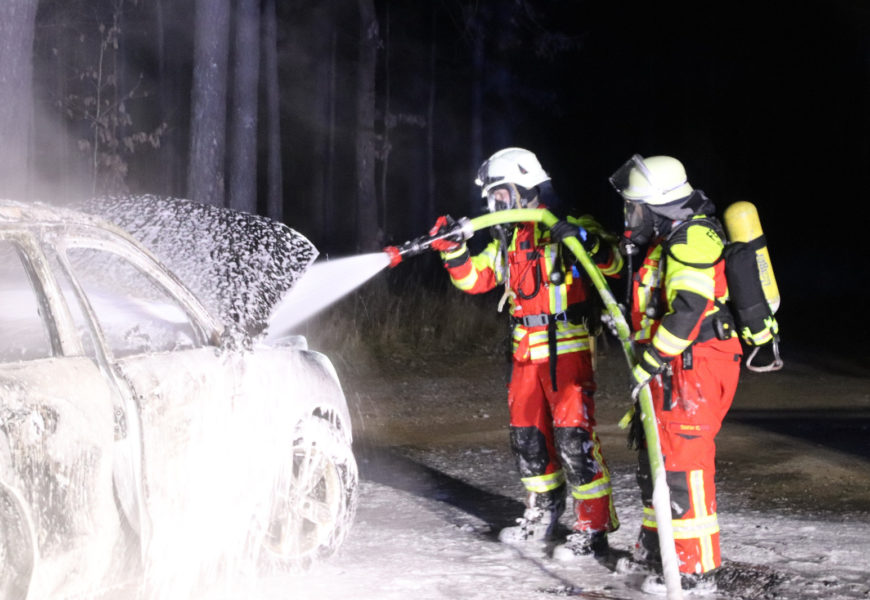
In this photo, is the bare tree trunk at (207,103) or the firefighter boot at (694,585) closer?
the firefighter boot at (694,585)

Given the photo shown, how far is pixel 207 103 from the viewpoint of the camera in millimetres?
14266

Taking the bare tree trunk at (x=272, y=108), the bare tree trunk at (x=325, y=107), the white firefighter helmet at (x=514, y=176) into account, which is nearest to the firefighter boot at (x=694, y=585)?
the white firefighter helmet at (x=514, y=176)

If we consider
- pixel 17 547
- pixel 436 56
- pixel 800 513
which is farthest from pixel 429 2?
pixel 17 547

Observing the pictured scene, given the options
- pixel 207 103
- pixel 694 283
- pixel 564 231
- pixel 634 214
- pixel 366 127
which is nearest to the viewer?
pixel 694 283

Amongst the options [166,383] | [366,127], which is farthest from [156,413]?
[366,127]

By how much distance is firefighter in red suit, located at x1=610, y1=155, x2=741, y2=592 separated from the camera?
5.14m

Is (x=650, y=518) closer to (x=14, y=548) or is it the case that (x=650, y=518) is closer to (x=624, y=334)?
(x=624, y=334)

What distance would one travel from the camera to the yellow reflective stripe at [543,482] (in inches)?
242

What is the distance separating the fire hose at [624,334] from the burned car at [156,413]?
823 millimetres

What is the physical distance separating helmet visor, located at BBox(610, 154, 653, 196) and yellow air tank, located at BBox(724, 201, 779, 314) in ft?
1.36

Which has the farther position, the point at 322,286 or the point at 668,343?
the point at 322,286

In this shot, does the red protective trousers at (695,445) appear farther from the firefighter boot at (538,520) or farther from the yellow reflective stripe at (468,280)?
the yellow reflective stripe at (468,280)

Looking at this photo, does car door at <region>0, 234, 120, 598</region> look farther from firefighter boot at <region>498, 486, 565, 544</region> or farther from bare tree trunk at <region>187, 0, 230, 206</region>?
bare tree trunk at <region>187, 0, 230, 206</region>

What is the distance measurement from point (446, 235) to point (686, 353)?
1.43 metres
